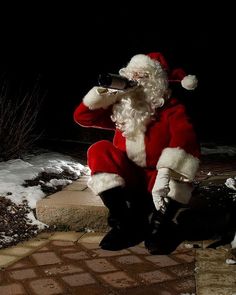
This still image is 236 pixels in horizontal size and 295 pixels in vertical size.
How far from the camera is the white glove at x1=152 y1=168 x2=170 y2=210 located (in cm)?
272

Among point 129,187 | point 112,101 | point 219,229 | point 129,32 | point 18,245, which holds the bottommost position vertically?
point 18,245

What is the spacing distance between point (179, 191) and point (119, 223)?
46 cm

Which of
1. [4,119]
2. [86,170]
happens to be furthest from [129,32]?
[86,170]

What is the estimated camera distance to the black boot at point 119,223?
2.86 metres

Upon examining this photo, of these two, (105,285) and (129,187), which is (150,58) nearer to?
(129,187)

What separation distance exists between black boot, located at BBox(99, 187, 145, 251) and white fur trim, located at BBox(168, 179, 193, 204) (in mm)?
327

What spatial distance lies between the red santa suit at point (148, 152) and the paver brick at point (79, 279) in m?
0.61

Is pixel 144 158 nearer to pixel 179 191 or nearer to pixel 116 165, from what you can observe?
pixel 116 165

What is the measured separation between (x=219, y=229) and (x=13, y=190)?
71.1 inches

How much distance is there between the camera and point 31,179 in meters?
4.14

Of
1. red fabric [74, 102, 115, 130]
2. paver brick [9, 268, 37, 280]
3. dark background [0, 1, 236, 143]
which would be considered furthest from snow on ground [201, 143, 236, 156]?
paver brick [9, 268, 37, 280]

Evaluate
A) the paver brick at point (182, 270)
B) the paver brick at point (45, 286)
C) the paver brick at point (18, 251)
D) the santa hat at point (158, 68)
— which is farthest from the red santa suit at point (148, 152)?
the paver brick at point (45, 286)

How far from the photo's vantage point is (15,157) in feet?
→ 17.5

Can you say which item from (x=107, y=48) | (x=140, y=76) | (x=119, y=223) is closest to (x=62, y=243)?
(x=119, y=223)
